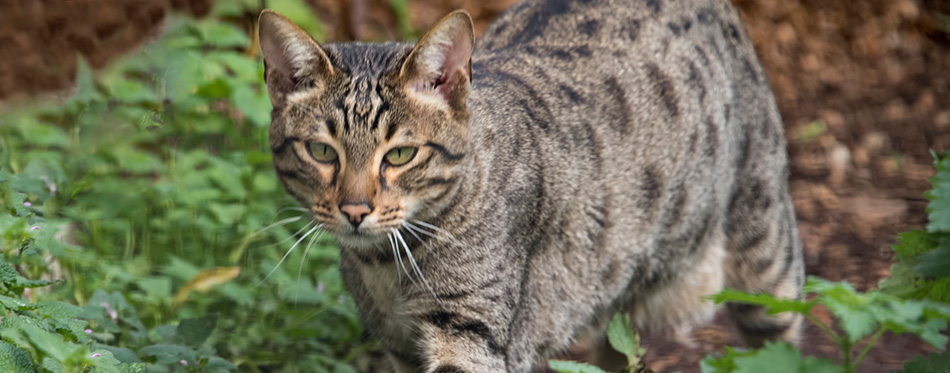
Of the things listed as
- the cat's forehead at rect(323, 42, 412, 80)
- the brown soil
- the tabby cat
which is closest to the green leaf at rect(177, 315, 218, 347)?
the tabby cat

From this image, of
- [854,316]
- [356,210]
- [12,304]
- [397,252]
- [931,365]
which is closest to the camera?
[854,316]

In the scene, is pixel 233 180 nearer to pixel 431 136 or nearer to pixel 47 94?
pixel 431 136

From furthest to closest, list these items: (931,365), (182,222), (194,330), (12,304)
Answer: (182,222) < (194,330) < (12,304) < (931,365)

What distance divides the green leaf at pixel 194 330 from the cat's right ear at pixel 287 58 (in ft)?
2.67

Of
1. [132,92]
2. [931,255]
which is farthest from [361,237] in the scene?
[132,92]

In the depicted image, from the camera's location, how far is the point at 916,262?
255 centimetres

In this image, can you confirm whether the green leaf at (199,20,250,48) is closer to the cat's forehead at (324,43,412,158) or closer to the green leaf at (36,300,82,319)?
the cat's forehead at (324,43,412,158)

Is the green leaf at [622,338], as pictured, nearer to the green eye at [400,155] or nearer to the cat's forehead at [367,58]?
the green eye at [400,155]

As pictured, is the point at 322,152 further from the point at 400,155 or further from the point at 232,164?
the point at 232,164

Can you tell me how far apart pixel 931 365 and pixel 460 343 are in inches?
53.0

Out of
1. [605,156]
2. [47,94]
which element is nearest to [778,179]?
[605,156]

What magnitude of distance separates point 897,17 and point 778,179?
3.29 meters

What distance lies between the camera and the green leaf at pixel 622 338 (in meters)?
3.51

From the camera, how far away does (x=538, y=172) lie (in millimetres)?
3289
